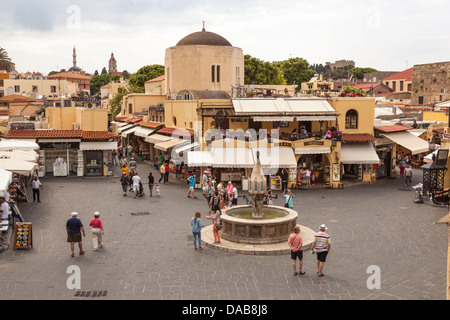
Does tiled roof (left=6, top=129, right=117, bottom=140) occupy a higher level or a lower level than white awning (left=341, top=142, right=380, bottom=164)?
higher

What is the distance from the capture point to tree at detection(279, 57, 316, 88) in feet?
298

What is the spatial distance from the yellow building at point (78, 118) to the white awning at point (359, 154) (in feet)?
Result: 55.8

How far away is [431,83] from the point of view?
66625 millimetres

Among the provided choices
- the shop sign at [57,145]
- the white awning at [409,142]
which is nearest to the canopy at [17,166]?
the shop sign at [57,145]

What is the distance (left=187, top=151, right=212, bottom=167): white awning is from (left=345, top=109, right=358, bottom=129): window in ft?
34.1

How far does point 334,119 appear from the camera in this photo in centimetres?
3048

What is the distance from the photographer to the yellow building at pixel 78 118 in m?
33.2

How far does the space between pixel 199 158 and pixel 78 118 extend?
13.2 m

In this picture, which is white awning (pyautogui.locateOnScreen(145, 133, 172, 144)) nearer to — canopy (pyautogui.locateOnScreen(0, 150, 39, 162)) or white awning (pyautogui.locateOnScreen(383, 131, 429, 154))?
canopy (pyautogui.locateOnScreen(0, 150, 39, 162))

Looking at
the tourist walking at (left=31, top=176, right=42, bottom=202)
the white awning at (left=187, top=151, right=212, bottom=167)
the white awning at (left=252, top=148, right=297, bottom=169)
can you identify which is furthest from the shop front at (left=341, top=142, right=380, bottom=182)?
the tourist walking at (left=31, top=176, right=42, bottom=202)

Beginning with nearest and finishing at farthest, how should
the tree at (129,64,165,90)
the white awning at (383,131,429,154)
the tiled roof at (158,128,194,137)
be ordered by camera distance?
the white awning at (383,131,429,154), the tiled roof at (158,128,194,137), the tree at (129,64,165,90)

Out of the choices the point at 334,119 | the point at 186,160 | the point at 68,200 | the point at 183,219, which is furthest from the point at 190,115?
the point at 183,219
